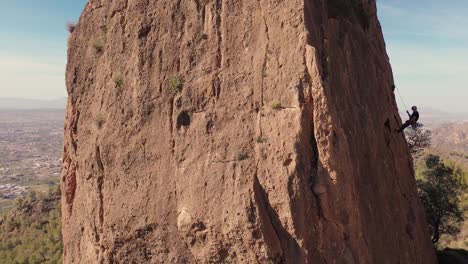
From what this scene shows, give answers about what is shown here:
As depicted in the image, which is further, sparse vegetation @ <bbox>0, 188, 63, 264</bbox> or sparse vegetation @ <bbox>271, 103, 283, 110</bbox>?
sparse vegetation @ <bbox>0, 188, 63, 264</bbox>

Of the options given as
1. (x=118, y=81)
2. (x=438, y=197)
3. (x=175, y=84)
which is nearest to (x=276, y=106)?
(x=175, y=84)

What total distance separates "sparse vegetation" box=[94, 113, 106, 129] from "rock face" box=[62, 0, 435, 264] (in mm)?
63

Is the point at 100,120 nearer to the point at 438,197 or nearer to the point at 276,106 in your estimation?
the point at 276,106

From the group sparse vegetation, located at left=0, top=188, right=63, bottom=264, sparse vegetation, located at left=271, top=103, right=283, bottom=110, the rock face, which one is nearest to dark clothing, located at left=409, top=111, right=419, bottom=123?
the rock face

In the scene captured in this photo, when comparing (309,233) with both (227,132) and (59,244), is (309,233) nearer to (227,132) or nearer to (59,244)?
(227,132)

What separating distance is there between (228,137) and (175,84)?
2.74m

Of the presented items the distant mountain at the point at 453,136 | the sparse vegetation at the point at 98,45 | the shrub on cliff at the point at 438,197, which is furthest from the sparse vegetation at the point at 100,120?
the distant mountain at the point at 453,136

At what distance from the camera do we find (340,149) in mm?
12586

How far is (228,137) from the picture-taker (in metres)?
13.4

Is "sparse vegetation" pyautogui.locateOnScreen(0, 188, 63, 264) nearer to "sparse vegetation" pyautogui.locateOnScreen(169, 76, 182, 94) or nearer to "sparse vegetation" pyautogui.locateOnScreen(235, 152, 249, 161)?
"sparse vegetation" pyautogui.locateOnScreen(169, 76, 182, 94)

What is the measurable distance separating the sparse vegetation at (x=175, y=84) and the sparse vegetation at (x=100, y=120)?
299 cm

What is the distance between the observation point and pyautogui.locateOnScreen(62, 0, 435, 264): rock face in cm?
1259

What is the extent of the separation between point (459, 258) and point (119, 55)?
20.9 meters

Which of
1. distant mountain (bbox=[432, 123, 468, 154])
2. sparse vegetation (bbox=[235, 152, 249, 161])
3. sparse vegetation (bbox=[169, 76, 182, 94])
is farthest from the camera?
distant mountain (bbox=[432, 123, 468, 154])
